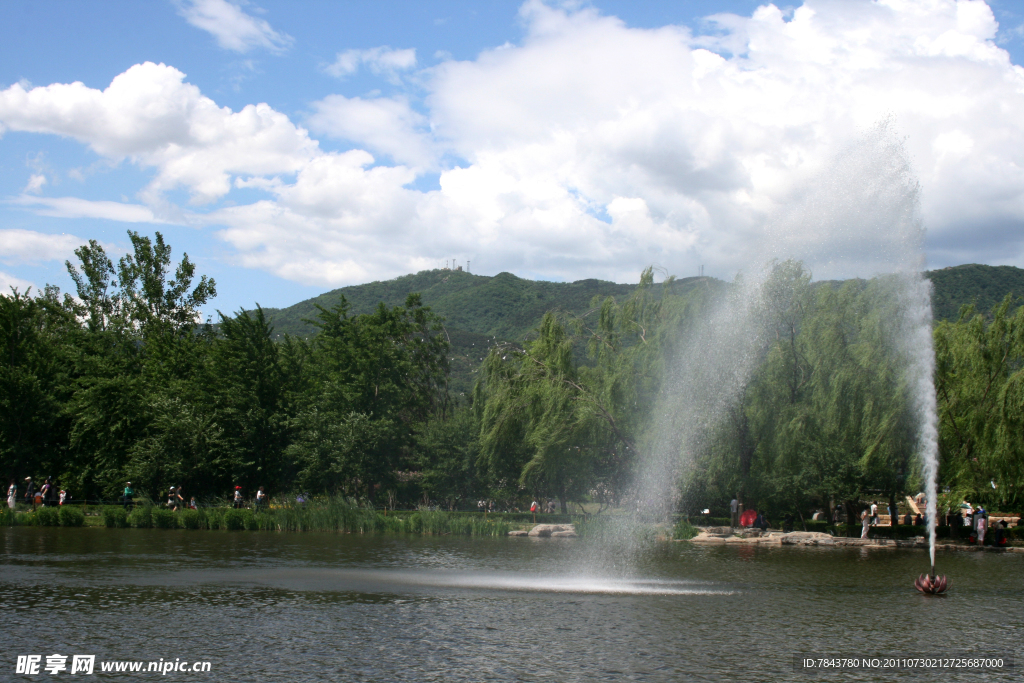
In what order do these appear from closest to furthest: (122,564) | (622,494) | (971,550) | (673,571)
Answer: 1. (122,564)
2. (673,571)
3. (971,550)
4. (622,494)

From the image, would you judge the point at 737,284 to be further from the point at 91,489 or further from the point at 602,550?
the point at 91,489

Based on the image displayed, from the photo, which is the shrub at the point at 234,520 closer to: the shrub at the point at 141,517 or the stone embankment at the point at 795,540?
the shrub at the point at 141,517

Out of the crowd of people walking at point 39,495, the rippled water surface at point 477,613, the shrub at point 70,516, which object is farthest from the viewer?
the crowd of people walking at point 39,495

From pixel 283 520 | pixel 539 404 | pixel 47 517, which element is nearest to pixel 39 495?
pixel 47 517

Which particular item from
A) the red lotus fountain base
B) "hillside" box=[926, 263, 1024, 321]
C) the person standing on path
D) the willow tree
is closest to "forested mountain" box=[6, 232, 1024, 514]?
the willow tree

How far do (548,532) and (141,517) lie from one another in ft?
59.1

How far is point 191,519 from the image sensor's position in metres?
34.0

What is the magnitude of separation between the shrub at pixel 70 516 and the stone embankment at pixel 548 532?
18984 millimetres

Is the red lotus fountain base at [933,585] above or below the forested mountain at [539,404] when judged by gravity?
below

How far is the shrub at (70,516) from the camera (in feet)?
110

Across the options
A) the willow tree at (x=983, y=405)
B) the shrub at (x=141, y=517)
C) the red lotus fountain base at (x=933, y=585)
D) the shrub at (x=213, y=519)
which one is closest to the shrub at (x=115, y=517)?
the shrub at (x=141, y=517)

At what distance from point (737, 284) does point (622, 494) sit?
12.5 meters

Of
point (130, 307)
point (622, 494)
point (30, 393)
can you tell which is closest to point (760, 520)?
point (622, 494)

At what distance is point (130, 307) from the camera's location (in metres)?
63.1
